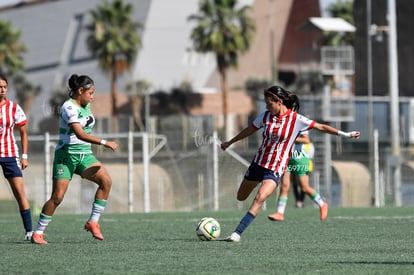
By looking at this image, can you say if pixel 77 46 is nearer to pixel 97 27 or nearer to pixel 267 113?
pixel 97 27

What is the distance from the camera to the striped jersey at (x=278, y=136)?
13.3 metres

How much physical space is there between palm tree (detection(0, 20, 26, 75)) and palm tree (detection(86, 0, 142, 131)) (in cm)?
938

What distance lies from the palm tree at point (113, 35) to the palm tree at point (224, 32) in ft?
14.9

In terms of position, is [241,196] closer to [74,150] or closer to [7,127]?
[74,150]

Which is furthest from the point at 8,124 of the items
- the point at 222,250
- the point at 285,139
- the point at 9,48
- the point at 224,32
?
the point at 9,48

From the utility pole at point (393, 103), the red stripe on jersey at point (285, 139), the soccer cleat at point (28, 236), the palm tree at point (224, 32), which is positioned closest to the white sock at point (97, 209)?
the soccer cleat at point (28, 236)

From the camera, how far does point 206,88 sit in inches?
3895

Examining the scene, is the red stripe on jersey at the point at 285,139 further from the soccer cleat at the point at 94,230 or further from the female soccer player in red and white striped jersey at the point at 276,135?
the soccer cleat at the point at 94,230

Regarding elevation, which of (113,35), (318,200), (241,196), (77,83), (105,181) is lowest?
(318,200)

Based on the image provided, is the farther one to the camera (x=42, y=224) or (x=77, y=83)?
(x=42, y=224)

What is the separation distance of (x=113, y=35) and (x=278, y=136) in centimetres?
6258

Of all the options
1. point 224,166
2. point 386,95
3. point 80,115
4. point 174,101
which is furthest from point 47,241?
point 174,101

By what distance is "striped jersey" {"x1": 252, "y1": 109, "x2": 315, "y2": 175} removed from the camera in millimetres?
13281

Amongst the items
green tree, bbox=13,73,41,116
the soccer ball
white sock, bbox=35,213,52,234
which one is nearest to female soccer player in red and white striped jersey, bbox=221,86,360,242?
the soccer ball
